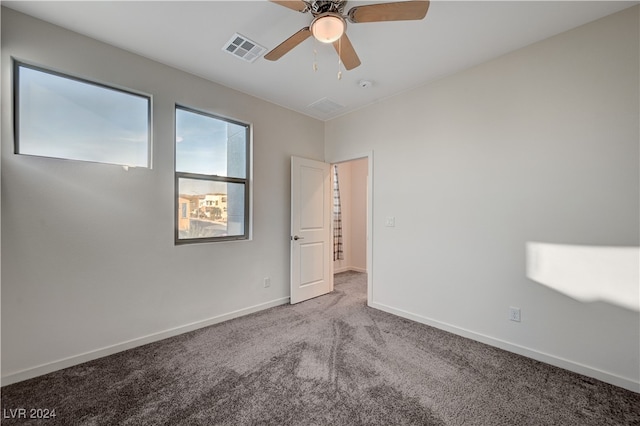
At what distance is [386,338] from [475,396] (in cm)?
96

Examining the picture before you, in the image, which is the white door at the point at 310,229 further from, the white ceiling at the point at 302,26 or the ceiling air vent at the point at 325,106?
the white ceiling at the point at 302,26

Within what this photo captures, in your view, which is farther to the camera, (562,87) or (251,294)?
(251,294)

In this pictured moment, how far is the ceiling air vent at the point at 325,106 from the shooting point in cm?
358

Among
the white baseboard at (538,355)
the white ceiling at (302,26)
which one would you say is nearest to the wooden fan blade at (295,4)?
the white ceiling at (302,26)

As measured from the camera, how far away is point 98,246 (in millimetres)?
2332

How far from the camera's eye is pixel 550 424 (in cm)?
163

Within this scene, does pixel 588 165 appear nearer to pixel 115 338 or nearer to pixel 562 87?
pixel 562 87

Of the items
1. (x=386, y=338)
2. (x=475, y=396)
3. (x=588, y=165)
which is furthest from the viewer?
(x=386, y=338)

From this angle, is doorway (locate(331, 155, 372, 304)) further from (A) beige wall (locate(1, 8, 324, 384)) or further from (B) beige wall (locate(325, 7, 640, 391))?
(A) beige wall (locate(1, 8, 324, 384))

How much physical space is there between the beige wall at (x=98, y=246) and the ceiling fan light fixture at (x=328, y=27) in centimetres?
181

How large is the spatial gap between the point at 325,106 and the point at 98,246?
307 cm

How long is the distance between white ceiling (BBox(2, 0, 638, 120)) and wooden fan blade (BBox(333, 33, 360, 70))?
29cm

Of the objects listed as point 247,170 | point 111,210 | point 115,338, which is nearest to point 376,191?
point 247,170

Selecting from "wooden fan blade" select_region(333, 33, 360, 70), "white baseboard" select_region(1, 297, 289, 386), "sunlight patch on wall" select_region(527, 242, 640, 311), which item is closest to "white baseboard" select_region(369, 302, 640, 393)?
"sunlight patch on wall" select_region(527, 242, 640, 311)
